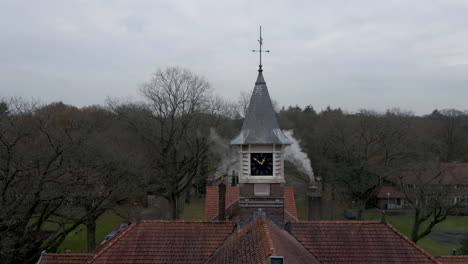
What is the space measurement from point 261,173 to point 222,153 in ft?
70.9

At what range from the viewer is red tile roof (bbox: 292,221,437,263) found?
11.5 m

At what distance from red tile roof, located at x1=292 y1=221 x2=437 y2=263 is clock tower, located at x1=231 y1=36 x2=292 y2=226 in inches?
49.0

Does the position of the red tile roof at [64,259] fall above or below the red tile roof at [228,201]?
below

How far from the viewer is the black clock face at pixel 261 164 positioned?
1270 cm

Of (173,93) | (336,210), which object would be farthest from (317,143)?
(173,93)

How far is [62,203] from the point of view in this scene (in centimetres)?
1941

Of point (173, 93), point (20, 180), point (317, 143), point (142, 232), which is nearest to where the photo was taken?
point (142, 232)

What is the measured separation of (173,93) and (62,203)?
13.5 m

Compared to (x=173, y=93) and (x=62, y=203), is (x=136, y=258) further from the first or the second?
(x=173, y=93)

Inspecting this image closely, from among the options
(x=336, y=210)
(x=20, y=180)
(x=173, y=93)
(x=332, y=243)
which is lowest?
(x=336, y=210)

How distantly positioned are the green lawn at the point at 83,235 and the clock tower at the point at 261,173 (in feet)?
55.6

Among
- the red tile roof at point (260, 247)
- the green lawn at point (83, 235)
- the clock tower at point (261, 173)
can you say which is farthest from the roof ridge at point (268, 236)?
the green lawn at point (83, 235)

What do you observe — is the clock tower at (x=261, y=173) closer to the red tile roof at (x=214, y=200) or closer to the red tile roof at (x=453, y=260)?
the red tile roof at (x=214, y=200)

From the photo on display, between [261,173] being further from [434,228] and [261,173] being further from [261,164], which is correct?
[434,228]
